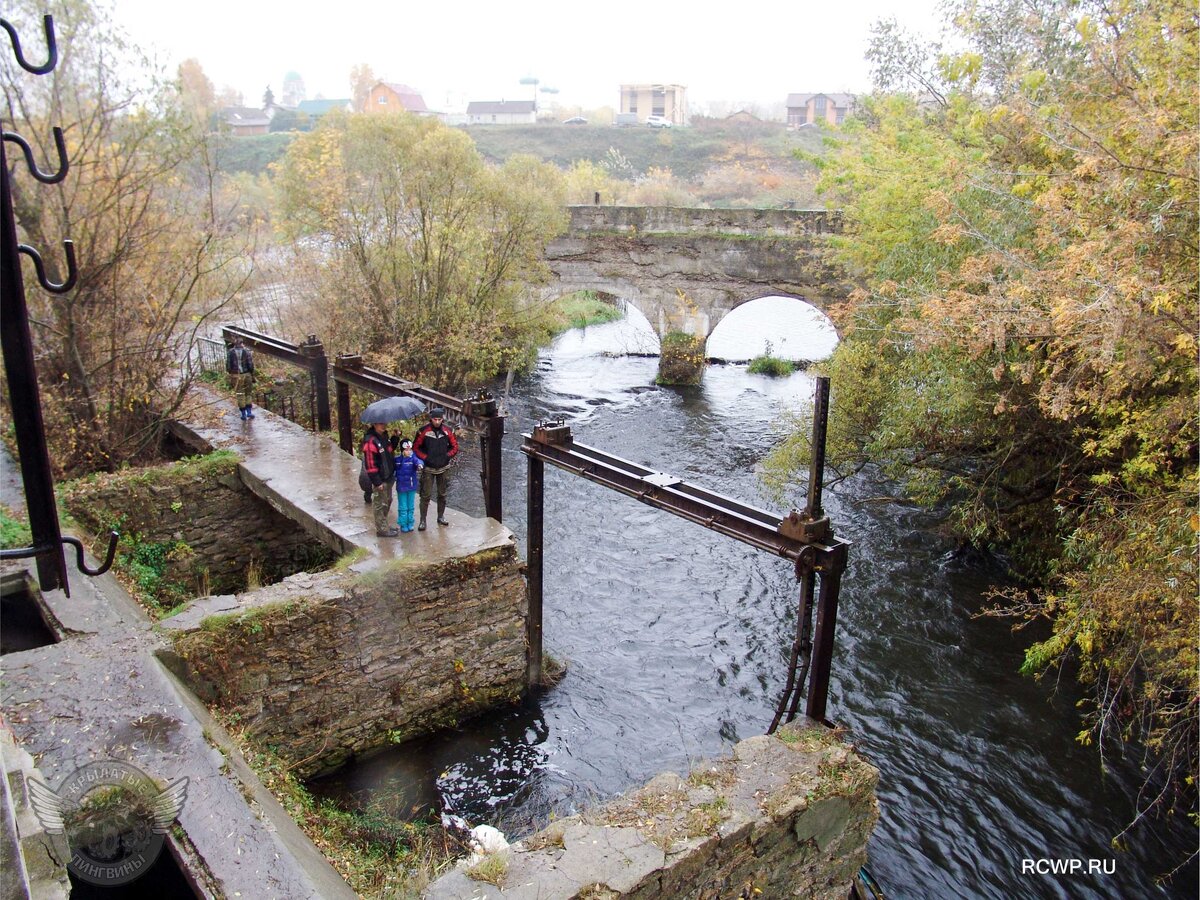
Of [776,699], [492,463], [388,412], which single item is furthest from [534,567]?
[776,699]

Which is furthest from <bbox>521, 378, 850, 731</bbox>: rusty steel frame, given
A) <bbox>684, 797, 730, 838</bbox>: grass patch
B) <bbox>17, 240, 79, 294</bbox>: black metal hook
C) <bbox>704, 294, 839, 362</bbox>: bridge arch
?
<bbox>704, 294, 839, 362</bbox>: bridge arch

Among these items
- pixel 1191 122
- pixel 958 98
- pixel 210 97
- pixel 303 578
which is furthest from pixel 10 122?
pixel 210 97

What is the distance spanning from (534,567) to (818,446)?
14.2 ft

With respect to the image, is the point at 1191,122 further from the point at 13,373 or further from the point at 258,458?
the point at 258,458

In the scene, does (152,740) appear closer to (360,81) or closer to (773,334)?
(773,334)

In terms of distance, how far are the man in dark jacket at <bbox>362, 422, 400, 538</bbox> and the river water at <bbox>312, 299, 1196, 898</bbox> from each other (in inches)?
93.4

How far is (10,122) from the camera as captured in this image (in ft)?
33.3

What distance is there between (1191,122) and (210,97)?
2188 inches

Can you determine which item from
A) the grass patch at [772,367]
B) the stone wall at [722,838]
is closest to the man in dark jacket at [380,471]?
the stone wall at [722,838]

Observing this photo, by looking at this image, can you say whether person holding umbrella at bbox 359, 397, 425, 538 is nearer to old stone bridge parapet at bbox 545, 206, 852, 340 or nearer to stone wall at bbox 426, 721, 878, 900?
stone wall at bbox 426, 721, 878, 900

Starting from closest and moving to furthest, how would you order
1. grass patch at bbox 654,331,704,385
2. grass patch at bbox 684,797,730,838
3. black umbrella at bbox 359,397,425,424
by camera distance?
grass patch at bbox 684,797,730,838 → black umbrella at bbox 359,397,425,424 → grass patch at bbox 654,331,704,385

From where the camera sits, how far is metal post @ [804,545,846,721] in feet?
21.7

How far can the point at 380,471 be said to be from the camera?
889cm

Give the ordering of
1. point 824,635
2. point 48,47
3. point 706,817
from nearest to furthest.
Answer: point 48,47
point 706,817
point 824,635
